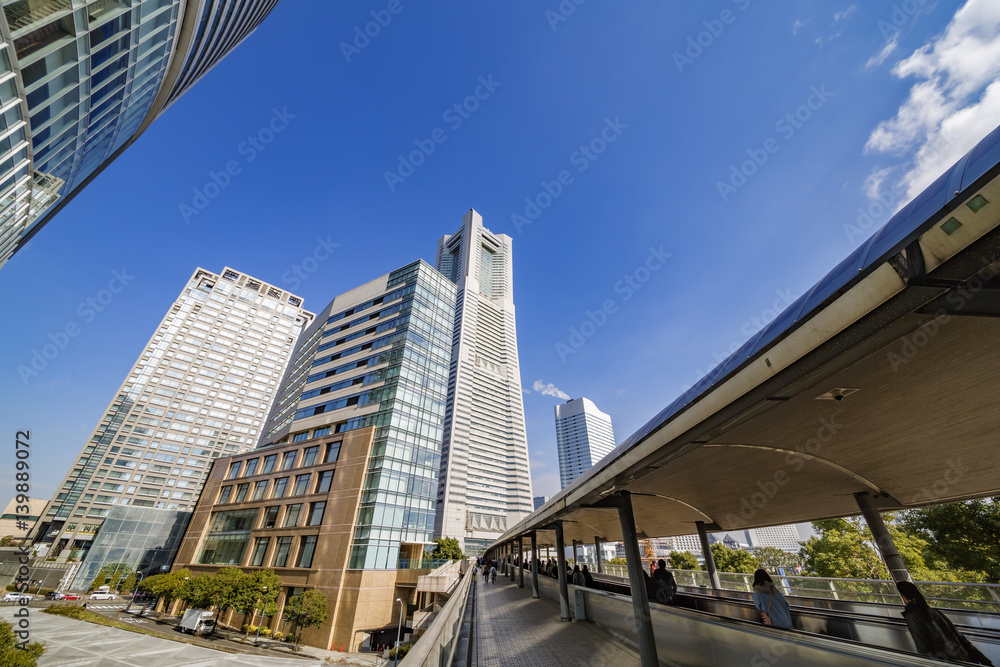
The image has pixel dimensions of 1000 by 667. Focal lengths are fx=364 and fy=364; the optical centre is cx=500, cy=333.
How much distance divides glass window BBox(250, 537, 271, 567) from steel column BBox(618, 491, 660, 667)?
39.7m

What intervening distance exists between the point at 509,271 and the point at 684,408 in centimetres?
15496

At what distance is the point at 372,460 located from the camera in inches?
1321

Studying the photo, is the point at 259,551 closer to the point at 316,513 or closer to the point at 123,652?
the point at 316,513

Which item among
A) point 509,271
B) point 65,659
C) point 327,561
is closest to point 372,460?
point 327,561

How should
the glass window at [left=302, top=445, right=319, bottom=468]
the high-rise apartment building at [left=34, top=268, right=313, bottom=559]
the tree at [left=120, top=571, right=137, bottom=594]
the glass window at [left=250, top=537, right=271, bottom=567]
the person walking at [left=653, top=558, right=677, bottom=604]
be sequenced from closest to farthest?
the person walking at [left=653, top=558, right=677, bottom=604], the glass window at [left=250, top=537, right=271, bottom=567], the glass window at [left=302, top=445, right=319, bottom=468], the tree at [left=120, top=571, right=137, bottom=594], the high-rise apartment building at [left=34, top=268, right=313, bottom=559]

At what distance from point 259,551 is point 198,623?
24.3ft

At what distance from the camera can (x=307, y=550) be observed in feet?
105

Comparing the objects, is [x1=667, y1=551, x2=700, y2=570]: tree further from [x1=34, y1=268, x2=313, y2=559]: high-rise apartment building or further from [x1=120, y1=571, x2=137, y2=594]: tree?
[x1=34, y1=268, x2=313, y2=559]: high-rise apartment building

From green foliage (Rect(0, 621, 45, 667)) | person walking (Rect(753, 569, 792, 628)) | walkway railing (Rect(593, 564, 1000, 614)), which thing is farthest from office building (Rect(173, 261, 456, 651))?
person walking (Rect(753, 569, 792, 628))

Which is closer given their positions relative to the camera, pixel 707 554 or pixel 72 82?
pixel 72 82

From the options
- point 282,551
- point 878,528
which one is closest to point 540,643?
point 878,528

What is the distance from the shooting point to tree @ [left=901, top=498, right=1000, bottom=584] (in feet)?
60.2

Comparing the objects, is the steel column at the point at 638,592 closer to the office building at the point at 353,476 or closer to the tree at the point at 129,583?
the office building at the point at 353,476

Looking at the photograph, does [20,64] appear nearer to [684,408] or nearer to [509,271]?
[684,408]
